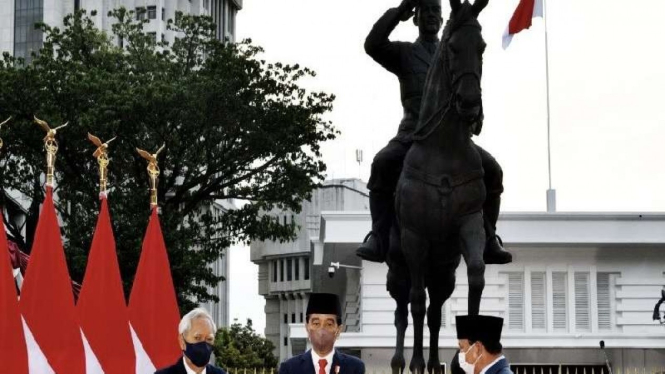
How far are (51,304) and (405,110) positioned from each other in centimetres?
656

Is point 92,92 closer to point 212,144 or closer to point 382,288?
point 212,144

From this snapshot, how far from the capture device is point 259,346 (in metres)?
74.6

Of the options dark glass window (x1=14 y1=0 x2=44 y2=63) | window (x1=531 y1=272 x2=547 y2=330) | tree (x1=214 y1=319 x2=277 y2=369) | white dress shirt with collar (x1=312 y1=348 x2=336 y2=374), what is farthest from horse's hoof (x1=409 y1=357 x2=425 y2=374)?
dark glass window (x1=14 y1=0 x2=44 y2=63)

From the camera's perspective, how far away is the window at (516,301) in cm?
4259

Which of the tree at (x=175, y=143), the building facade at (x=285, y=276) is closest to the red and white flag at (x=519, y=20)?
the tree at (x=175, y=143)

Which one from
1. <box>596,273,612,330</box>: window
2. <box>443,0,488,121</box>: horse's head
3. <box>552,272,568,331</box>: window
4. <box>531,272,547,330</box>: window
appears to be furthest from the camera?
<box>596,273,612,330</box>: window

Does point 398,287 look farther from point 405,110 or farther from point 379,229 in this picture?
point 405,110

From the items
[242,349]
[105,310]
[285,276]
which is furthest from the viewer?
[285,276]

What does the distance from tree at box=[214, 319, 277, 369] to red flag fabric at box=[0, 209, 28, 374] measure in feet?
140

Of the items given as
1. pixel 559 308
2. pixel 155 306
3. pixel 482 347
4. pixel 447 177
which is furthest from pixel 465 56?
pixel 559 308

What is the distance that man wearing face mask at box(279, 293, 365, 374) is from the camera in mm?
9172

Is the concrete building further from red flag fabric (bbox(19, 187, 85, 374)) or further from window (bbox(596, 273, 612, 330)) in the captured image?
red flag fabric (bbox(19, 187, 85, 374))

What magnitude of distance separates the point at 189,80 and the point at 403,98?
26.0 m

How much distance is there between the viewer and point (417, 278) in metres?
13.0
